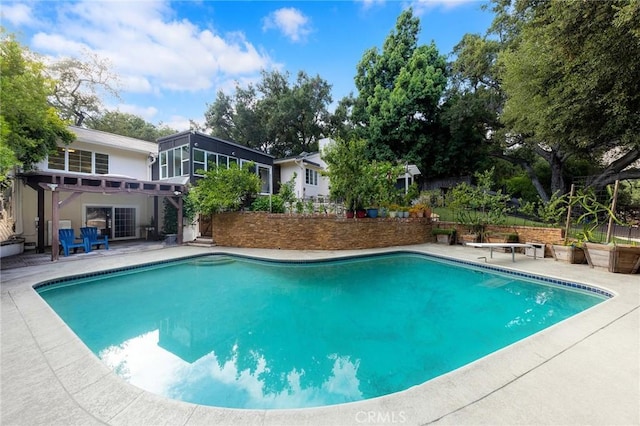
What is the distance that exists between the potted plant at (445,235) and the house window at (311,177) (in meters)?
9.51

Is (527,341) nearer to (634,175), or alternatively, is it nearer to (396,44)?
(634,175)

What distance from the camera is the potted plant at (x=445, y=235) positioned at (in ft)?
40.4

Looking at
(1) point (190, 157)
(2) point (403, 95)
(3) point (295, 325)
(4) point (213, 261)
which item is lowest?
(3) point (295, 325)

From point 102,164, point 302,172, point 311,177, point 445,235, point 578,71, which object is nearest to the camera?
point 578,71

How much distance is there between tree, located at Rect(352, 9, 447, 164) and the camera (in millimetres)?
17297

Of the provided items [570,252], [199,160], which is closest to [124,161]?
[199,160]

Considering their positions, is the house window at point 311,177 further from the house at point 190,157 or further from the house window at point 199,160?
the house window at point 199,160

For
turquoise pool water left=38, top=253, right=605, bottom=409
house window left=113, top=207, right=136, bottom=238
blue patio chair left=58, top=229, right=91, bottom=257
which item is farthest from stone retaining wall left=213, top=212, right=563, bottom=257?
house window left=113, top=207, right=136, bottom=238

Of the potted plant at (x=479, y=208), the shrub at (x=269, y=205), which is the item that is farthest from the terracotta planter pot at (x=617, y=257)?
the shrub at (x=269, y=205)

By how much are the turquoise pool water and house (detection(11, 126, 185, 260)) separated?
150 inches

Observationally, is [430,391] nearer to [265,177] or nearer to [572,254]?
[572,254]

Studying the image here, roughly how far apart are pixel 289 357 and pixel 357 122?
2033 centimetres

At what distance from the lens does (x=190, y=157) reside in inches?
502

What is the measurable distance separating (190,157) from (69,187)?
5.12 m
